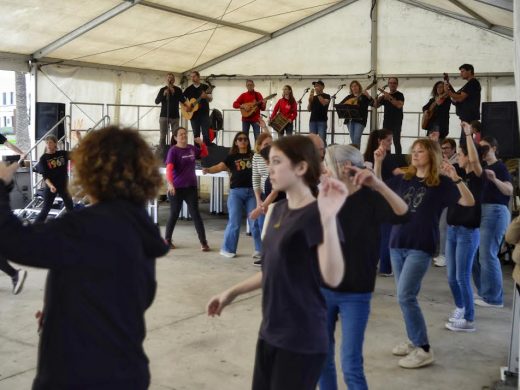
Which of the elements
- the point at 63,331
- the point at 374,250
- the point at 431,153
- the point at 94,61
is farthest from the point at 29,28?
the point at 63,331

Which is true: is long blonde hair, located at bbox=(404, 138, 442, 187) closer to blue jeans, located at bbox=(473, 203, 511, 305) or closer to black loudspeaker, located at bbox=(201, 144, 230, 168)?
blue jeans, located at bbox=(473, 203, 511, 305)

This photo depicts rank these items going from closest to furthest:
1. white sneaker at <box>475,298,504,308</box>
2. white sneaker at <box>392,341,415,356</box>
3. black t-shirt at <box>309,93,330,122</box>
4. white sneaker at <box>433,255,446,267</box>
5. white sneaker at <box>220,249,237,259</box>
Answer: white sneaker at <box>392,341,415,356</box>
white sneaker at <box>475,298,504,308</box>
white sneaker at <box>433,255,446,267</box>
white sneaker at <box>220,249,237,259</box>
black t-shirt at <box>309,93,330,122</box>

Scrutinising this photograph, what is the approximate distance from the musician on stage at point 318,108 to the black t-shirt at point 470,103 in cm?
263

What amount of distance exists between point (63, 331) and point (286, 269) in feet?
2.93

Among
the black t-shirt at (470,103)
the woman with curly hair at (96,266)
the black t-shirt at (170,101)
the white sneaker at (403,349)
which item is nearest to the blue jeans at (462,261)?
the white sneaker at (403,349)

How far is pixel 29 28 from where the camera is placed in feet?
39.9

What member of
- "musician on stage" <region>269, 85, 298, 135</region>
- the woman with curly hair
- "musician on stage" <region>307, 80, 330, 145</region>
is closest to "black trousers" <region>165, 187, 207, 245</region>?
"musician on stage" <region>269, 85, 298, 135</region>

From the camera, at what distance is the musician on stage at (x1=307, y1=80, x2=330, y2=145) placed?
41.9ft

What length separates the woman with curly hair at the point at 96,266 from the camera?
5.95ft

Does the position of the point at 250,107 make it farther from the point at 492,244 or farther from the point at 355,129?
the point at 492,244

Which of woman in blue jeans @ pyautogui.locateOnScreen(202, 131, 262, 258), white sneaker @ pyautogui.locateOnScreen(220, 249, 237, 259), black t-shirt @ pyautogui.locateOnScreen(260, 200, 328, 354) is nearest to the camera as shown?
black t-shirt @ pyautogui.locateOnScreen(260, 200, 328, 354)

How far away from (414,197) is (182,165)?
17.2 ft

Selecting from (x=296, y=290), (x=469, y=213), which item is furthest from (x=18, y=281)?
(x=296, y=290)

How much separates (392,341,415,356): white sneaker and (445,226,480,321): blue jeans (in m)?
0.91
